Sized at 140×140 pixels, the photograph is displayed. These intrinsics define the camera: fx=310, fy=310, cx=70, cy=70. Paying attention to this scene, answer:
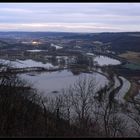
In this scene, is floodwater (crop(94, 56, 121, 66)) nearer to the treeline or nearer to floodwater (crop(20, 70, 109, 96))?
floodwater (crop(20, 70, 109, 96))

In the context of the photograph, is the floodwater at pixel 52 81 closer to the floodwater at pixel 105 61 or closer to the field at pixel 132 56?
the floodwater at pixel 105 61

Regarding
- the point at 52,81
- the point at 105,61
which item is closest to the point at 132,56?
the point at 105,61

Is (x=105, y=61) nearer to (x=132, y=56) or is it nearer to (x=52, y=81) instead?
(x=132, y=56)

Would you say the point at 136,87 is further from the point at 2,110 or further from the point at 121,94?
the point at 2,110

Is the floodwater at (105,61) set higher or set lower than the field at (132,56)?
lower

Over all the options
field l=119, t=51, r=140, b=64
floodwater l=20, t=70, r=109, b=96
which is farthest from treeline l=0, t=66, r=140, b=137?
field l=119, t=51, r=140, b=64

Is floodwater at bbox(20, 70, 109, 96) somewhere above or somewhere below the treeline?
below

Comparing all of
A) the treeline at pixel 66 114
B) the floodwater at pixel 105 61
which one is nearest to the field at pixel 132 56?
the floodwater at pixel 105 61

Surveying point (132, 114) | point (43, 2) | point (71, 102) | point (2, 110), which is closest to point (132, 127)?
point (132, 114)
